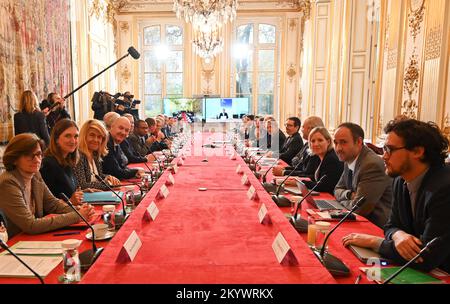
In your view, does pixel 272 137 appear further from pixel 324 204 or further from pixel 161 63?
pixel 161 63

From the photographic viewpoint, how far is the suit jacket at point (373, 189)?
2.49 m

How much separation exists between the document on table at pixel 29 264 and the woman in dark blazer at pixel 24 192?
13.9 inches

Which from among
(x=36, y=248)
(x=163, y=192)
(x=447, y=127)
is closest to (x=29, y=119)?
(x=163, y=192)

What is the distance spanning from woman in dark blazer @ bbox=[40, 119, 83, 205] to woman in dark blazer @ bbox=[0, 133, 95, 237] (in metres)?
0.45

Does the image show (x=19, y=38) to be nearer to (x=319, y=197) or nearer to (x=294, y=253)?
(x=319, y=197)

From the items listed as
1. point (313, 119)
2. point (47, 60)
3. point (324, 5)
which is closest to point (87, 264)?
point (313, 119)

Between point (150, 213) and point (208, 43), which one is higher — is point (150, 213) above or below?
below

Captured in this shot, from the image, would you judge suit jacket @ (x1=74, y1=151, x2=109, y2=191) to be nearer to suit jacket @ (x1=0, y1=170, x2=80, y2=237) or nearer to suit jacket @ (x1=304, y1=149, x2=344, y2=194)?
suit jacket @ (x1=0, y1=170, x2=80, y2=237)

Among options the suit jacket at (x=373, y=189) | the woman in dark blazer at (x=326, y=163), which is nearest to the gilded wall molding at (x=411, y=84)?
the woman in dark blazer at (x=326, y=163)

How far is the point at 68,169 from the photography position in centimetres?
279

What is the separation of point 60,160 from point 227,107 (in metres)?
8.85

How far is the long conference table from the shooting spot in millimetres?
1399

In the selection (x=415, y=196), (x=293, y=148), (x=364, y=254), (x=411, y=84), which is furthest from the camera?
(x=293, y=148)

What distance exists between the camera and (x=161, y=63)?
11.7 m
